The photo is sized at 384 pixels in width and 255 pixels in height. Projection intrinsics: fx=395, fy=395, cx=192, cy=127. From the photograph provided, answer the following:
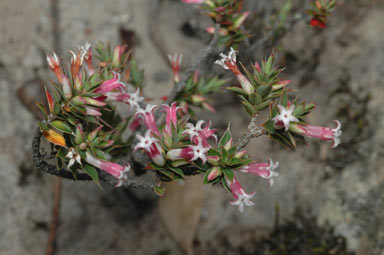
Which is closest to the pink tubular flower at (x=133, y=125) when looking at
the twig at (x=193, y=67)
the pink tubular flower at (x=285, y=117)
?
the twig at (x=193, y=67)

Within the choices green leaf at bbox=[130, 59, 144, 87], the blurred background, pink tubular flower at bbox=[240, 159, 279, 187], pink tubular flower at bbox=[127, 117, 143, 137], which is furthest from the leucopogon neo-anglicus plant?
the blurred background

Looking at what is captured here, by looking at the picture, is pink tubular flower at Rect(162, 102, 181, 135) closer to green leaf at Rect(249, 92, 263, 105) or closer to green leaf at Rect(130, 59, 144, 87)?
green leaf at Rect(249, 92, 263, 105)

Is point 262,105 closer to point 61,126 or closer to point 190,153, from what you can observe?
point 190,153

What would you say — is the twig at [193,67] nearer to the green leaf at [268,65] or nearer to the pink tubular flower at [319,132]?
the green leaf at [268,65]

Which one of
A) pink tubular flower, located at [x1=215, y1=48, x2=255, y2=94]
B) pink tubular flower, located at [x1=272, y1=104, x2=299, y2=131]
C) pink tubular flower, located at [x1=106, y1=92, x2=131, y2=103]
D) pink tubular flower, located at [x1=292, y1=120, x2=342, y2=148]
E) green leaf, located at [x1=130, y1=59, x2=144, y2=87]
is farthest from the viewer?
green leaf, located at [x1=130, y1=59, x2=144, y2=87]

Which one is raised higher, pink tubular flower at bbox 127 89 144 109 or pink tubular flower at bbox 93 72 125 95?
pink tubular flower at bbox 93 72 125 95

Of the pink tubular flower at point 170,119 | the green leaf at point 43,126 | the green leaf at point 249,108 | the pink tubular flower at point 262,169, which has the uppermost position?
the green leaf at point 43,126
